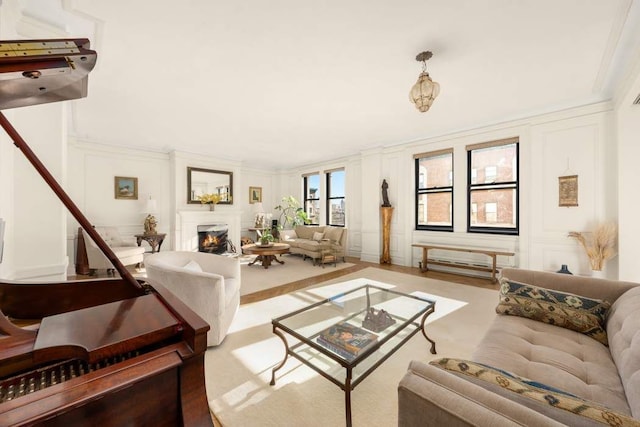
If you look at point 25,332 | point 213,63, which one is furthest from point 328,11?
point 25,332

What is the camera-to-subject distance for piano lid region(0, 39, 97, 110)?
0.56 metres

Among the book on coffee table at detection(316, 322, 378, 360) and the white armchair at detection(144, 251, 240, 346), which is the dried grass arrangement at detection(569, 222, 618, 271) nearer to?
the book on coffee table at detection(316, 322, 378, 360)

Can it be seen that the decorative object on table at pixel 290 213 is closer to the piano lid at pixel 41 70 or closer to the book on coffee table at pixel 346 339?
the book on coffee table at pixel 346 339

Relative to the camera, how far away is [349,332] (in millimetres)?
1804

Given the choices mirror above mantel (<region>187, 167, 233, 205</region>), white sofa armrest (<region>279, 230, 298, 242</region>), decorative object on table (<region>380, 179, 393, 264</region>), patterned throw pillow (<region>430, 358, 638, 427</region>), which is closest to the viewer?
patterned throw pillow (<region>430, 358, 638, 427</region>)

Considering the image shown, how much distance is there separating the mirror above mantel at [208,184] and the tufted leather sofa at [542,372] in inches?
248

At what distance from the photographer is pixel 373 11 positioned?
185cm

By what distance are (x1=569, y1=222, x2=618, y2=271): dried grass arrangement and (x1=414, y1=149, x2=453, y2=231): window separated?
192 cm

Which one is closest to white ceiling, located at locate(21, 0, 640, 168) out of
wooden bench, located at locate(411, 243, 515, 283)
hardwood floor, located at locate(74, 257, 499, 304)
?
wooden bench, located at locate(411, 243, 515, 283)

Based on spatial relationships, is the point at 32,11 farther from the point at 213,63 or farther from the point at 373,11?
the point at 373,11

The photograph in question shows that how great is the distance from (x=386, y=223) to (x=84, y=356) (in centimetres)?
537

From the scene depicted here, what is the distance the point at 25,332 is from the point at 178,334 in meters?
0.38

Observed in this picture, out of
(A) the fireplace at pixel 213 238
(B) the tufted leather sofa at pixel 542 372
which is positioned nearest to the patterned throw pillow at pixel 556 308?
(B) the tufted leather sofa at pixel 542 372

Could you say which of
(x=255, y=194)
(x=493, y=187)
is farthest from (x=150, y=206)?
(x=493, y=187)
